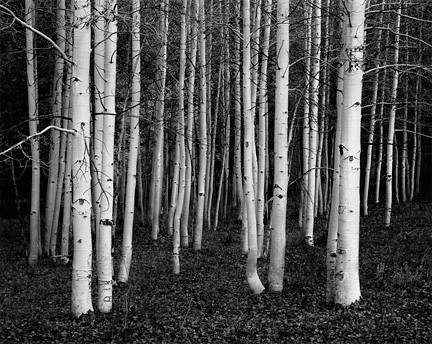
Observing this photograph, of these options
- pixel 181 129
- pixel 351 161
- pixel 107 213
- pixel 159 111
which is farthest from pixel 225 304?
pixel 159 111

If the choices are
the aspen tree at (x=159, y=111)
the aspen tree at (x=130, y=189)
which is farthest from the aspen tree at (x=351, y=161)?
the aspen tree at (x=159, y=111)

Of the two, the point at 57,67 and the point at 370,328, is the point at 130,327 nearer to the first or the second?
the point at 370,328

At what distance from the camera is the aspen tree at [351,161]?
740 cm

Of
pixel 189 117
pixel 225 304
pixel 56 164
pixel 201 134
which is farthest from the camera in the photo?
pixel 189 117

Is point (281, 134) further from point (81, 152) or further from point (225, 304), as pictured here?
point (81, 152)

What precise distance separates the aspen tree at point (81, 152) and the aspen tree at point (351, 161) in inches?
149

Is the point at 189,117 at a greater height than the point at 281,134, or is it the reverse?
the point at 189,117

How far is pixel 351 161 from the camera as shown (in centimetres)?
738

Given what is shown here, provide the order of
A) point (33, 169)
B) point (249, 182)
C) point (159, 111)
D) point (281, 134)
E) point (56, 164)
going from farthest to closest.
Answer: point (159, 111)
point (56, 164)
point (33, 169)
point (249, 182)
point (281, 134)

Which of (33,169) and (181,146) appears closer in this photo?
(33,169)

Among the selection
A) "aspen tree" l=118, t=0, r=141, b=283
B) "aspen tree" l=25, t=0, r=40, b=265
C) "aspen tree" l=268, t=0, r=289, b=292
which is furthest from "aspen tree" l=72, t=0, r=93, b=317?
"aspen tree" l=25, t=0, r=40, b=265

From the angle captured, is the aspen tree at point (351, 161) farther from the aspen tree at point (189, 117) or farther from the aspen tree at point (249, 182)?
the aspen tree at point (189, 117)

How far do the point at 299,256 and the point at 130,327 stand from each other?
704 centimetres

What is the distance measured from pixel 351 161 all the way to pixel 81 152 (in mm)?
3979
